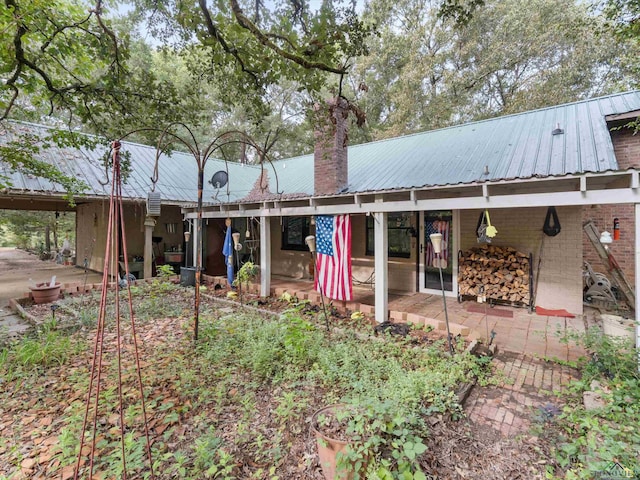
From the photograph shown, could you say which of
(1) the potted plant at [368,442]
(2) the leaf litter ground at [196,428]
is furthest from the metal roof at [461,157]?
(1) the potted plant at [368,442]

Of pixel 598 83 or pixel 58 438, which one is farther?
pixel 598 83

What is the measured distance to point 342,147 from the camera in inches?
→ 286

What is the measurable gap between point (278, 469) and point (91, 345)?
161 inches

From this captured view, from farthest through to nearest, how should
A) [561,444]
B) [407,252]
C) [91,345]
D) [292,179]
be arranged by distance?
[292,179], [407,252], [91,345], [561,444]

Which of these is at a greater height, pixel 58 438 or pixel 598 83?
pixel 598 83

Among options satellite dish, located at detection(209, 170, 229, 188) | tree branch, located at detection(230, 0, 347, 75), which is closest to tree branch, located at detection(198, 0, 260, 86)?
tree branch, located at detection(230, 0, 347, 75)

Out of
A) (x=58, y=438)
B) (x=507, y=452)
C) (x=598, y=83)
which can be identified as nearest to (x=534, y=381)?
(x=507, y=452)

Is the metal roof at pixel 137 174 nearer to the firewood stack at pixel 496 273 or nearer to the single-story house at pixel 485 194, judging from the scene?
the single-story house at pixel 485 194

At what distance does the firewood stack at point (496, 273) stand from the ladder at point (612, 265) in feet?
5.55

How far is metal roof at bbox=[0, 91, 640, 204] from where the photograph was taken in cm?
545

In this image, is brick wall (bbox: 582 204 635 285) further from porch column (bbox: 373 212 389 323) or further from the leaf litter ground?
the leaf litter ground

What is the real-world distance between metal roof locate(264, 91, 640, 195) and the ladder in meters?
1.90

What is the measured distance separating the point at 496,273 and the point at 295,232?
586cm

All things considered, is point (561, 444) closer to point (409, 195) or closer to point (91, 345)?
point (409, 195)
